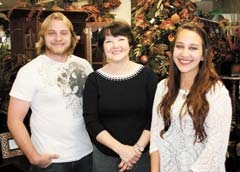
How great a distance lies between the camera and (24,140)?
1.71m

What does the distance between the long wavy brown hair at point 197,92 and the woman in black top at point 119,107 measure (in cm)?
18

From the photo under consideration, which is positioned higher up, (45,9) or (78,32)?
(45,9)

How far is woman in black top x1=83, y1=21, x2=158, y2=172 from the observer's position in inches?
67.2

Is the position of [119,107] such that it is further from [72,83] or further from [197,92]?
[197,92]

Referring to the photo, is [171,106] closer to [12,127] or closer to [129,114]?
[129,114]

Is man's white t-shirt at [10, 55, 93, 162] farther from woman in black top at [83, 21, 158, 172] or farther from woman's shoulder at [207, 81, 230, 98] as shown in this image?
woman's shoulder at [207, 81, 230, 98]

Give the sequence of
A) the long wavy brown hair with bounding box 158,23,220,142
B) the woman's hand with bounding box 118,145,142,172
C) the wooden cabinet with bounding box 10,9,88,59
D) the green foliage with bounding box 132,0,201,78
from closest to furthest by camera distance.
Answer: the long wavy brown hair with bounding box 158,23,220,142 < the woman's hand with bounding box 118,145,142,172 < the wooden cabinet with bounding box 10,9,88,59 < the green foliage with bounding box 132,0,201,78

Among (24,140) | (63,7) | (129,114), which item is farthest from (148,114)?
(63,7)

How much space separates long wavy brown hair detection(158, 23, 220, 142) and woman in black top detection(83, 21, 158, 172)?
0.18 meters

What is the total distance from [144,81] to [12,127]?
70 cm

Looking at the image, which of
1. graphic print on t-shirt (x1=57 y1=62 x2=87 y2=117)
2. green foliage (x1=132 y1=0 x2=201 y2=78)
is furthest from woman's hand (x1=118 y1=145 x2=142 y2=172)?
green foliage (x1=132 y1=0 x2=201 y2=78)

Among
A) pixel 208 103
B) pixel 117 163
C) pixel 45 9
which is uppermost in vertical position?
pixel 45 9

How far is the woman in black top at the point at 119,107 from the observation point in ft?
5.60

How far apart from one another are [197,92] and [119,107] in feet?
1.33
